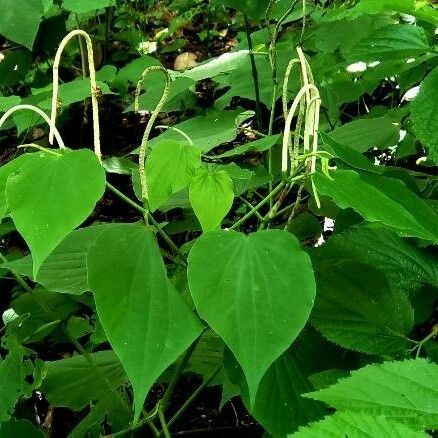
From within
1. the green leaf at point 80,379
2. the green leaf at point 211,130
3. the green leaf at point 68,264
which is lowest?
the green leaf at point 80,379

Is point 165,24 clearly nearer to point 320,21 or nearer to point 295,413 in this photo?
point 320,21

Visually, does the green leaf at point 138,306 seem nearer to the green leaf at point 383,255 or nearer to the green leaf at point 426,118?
the green leaf at point 383,255

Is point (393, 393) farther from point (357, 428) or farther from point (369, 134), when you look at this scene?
point (369, 134)

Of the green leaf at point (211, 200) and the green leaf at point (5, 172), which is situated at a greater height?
the green leaf at point (5, 172)

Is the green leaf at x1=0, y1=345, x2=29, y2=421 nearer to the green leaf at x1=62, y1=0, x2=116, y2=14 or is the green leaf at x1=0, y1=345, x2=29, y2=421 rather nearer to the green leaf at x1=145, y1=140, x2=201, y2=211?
the green leaf at x1=145, y1=140, x2=201, y2=211

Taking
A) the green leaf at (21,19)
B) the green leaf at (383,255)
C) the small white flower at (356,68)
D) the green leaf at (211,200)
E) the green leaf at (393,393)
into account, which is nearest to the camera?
the green leaf at (393,393)

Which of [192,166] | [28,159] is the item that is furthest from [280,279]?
[28,159]

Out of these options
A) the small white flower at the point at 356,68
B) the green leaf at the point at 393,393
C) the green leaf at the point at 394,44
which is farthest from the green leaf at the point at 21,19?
the green leaf at the point at 393,393
